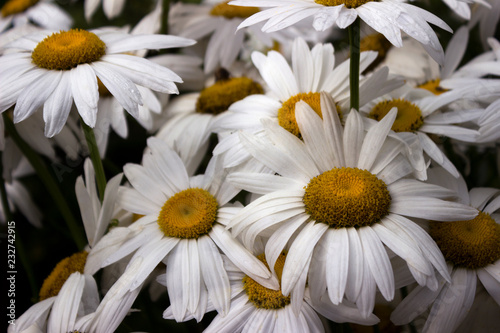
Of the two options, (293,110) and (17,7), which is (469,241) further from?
(17,7)

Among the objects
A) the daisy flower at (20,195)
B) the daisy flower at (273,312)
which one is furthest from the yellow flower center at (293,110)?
the daisy flower at (20,195)

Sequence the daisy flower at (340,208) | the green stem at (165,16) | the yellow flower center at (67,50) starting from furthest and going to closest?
the green stem at (165,16) → the yellow flower center at (67,50) → the daisy flower at (340,208)

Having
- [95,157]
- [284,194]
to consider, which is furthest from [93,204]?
[284,194]

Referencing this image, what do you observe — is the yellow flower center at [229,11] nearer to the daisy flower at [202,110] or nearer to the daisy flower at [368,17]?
the daisy flower at [202,110]

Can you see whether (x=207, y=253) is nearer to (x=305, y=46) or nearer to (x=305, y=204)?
(x=305, y=204)

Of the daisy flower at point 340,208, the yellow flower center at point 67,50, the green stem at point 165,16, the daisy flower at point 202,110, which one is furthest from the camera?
the green stem at point 165,16

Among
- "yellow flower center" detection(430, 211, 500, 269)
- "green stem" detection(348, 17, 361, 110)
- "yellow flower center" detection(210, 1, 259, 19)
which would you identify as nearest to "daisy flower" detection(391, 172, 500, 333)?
"yellow flower center" detection(430, 211, 500, 269)

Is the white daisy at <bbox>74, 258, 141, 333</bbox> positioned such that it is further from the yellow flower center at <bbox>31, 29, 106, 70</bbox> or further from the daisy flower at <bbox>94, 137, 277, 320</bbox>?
the yellow flower center at <bbox>31, 29, 106, 70</bbox>
